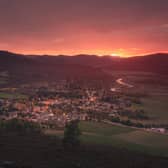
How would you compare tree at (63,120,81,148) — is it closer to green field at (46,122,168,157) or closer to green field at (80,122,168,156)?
green field at (46,122,168,157)

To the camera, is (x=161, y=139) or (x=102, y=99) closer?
(x=161, y=139)

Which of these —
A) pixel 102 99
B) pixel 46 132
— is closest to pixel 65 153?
pixel 46 132

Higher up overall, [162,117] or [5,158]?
[5,158]

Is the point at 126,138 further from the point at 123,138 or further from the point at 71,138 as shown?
the point at 71,138

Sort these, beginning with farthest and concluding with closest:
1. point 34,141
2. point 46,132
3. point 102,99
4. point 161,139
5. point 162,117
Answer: point 102,99, point 162,117, point 46,132, point 161,139, point 34,141

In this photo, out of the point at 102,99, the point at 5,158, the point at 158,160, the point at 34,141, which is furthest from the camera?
the point at 102,99

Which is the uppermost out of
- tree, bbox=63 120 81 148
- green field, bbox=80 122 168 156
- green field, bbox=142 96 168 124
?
tree, bbox=63 120 81 148

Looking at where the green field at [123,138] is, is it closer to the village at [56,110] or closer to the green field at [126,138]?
the green field at [126,138]

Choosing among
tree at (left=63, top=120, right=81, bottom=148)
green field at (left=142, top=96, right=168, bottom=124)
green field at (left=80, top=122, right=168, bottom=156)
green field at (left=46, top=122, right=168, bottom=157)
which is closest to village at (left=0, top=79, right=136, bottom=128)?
green field at (left=142, top=96, right=168, bottom=124)

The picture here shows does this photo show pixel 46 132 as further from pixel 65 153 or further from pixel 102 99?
pixel 102 99

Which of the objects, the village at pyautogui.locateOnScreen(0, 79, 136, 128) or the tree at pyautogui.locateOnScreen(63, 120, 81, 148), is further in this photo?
the village at pyautogui.locateOnScreen(0, 79, 136, 128)
